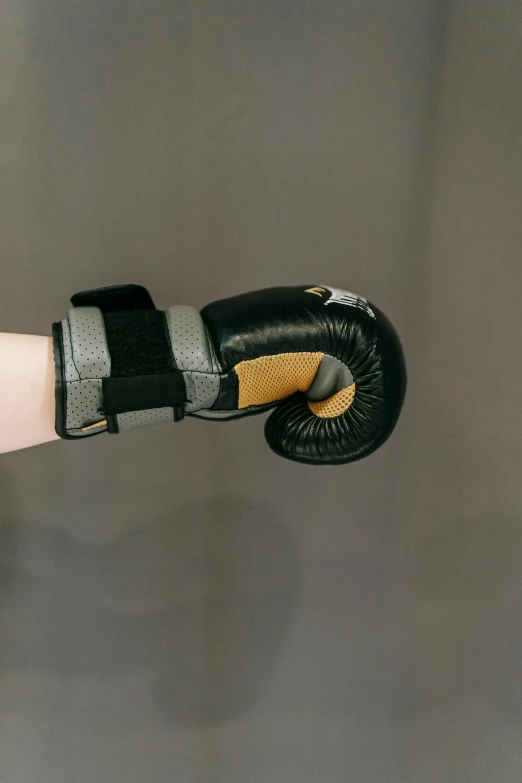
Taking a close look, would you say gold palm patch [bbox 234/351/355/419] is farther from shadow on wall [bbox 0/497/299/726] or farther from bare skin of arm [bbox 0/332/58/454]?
shadow on wall [bbox 0/497/299/726]

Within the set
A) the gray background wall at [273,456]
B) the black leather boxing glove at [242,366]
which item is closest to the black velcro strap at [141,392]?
the black leather boxing glove at [242,366]

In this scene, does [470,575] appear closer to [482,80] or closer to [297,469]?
[297,469]

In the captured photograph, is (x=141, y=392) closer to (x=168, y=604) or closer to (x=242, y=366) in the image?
(x=242, y=366)

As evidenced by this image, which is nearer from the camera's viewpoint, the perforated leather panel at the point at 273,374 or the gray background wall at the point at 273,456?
the perforated leather panel at the point at 273,374

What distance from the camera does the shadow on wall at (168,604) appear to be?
1323 mm

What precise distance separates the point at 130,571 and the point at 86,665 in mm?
266

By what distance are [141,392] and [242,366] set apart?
136mm

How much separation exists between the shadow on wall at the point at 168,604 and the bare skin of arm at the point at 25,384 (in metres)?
0.74

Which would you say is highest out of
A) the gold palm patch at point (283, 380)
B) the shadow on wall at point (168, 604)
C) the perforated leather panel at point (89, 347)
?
the perforated leather panel at point (89, 347)

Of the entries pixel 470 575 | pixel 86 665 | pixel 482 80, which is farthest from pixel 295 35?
pixel 86 665

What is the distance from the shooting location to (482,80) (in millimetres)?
1329

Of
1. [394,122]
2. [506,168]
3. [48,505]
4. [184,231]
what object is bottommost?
[48,505]

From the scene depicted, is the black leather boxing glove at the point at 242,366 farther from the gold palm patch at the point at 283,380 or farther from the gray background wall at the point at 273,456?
the gray background wall at the point at 273,456

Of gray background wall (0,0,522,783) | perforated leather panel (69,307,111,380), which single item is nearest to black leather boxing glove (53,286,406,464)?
perforated leather panel (69,307,111,380)
